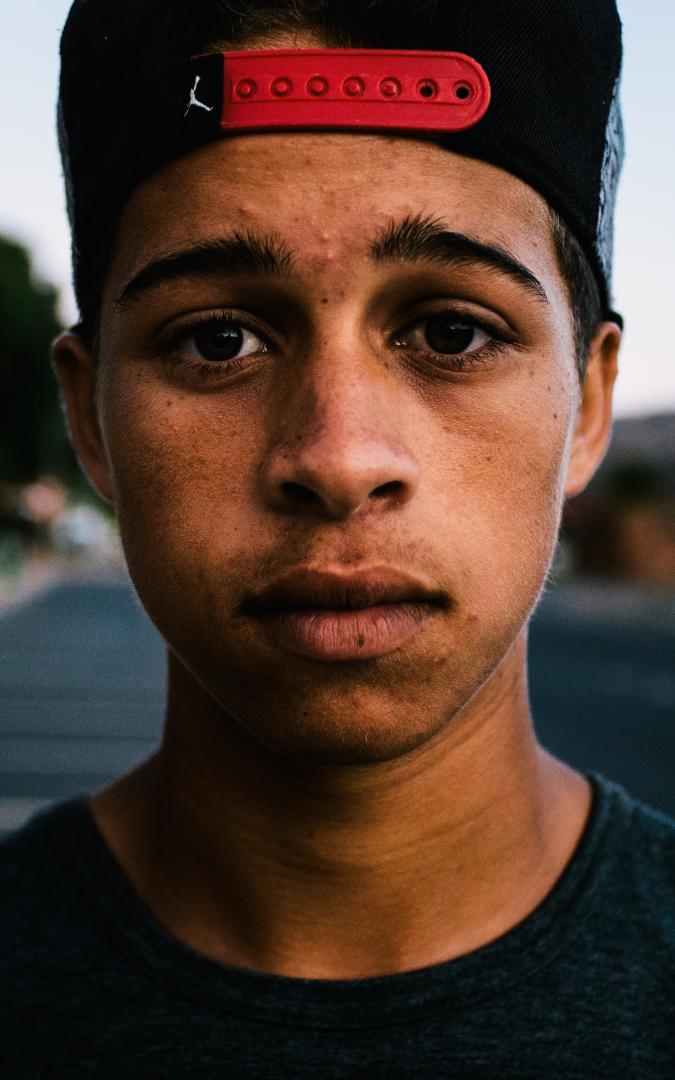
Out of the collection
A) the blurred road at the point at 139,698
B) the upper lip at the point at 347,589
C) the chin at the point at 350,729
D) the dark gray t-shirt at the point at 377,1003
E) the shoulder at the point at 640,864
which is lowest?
the blurred road at the point at 139,698

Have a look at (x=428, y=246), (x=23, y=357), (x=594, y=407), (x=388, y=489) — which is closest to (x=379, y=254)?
(x=428, y=246)

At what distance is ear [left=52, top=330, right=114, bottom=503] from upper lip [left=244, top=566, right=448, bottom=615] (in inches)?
23.6

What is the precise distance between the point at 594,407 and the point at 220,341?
701 mm

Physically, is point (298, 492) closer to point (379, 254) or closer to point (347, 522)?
point (347, 522)

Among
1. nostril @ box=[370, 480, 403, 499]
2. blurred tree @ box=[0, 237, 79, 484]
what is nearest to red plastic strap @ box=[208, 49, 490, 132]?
nostril @ box=[370, 480, 403, 499]

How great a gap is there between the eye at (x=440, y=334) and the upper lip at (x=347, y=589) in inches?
13.7

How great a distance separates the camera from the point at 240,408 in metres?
1.59

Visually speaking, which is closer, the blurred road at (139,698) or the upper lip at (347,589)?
the upper lip at (347,589)

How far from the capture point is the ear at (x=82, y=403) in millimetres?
1980

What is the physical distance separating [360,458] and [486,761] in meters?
0.62

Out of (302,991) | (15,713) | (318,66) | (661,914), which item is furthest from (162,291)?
(15,713)

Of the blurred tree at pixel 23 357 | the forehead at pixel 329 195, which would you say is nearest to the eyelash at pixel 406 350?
the forehead at pixel 329 195

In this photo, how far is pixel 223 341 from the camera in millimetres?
1615

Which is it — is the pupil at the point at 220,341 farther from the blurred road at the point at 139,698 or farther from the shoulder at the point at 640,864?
the blurred road at the point at 139,698
